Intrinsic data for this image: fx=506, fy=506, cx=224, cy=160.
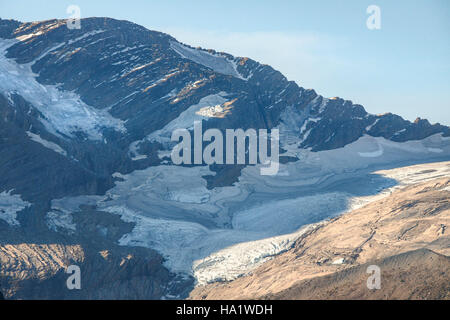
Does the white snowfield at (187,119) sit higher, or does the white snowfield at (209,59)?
the white snowfield at (209,59)

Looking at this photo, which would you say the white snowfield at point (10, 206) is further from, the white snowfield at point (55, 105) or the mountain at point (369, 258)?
the mountain at point (369, 258)

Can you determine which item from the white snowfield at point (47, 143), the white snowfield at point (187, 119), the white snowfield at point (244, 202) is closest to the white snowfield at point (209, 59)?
the white snowfield at point (187, 119)

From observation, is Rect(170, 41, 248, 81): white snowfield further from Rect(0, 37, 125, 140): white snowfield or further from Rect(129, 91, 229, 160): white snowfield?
Rect(0, 37, 125, 140): white snowfield

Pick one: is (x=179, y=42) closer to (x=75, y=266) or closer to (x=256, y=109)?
(x=256, y=109)

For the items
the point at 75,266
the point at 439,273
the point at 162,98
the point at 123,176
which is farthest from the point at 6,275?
the point at 162,98

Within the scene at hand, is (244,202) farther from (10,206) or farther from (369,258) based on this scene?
(10,206)

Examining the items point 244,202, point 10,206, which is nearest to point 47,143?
point 10,206

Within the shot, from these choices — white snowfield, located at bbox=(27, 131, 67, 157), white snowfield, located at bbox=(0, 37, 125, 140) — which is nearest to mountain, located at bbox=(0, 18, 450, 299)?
white snowfield, located at bbox=(27, 131, 67, 157)
